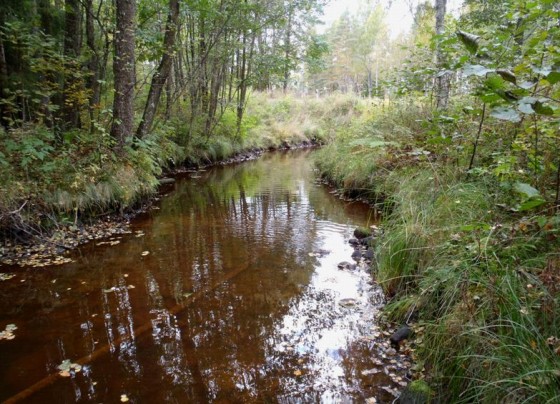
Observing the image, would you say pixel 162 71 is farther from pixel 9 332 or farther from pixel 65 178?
pixel 9 332

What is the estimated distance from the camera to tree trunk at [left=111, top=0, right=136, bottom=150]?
680 cm

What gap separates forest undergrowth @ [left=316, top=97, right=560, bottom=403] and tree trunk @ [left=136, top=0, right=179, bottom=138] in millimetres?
6914

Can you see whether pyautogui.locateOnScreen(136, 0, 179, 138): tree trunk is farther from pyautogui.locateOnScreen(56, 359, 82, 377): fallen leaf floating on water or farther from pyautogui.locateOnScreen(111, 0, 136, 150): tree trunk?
pyautogui.locateOnScreen(56, 359, 82, 377): fallen leaf floating on water

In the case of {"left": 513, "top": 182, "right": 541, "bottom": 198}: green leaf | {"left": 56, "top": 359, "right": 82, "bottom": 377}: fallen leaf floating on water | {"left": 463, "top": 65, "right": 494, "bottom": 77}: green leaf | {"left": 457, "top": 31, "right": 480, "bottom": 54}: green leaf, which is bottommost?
{"left": 56, "top": 359, "right": 82, "bottom": 377}: fallen leaf floating on water

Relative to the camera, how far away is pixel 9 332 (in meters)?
3.28

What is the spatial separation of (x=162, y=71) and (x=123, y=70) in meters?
2.21

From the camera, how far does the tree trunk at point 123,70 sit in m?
6.80

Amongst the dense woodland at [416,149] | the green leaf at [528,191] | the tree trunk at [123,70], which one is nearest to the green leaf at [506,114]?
the dense woodland at [416,149]

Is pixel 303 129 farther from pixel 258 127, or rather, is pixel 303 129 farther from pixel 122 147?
pixel 122 147

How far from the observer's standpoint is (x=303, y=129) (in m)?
20.9

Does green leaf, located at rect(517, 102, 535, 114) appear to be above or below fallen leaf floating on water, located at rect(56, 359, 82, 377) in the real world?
above

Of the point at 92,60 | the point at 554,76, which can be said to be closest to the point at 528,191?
the point at 554,76

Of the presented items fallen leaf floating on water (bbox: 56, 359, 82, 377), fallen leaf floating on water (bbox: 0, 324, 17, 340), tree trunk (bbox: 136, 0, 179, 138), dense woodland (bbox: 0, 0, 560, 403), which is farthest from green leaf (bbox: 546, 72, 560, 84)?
tree trunk (bbox: 136, 0, 179, 138)

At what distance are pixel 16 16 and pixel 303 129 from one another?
1562cm
